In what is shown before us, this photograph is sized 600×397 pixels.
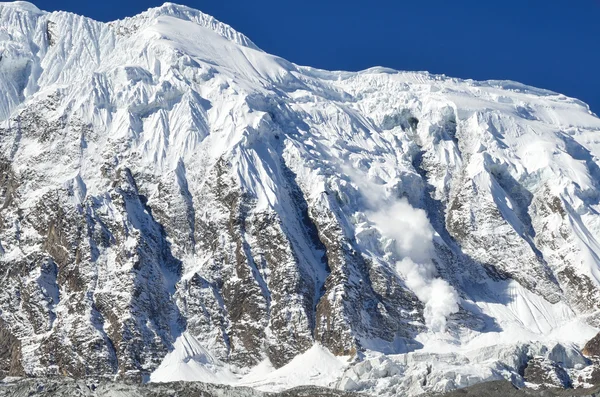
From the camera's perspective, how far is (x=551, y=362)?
185 metres

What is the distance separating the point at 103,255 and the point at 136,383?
3042cm

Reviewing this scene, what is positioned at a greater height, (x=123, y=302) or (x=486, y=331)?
(x=123, y=302)

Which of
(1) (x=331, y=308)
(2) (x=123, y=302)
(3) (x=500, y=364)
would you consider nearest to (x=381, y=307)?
(1) (x=331, y=308)

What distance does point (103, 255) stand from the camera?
199 meters

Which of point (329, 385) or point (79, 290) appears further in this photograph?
point (79, 290)

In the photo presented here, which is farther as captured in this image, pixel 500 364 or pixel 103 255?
pixel 103 255

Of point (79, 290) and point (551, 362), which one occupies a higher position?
point (79, 290)

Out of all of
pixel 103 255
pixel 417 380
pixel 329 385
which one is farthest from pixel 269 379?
pixel 103 255

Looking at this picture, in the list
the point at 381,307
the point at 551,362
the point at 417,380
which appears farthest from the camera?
the point at 381,307

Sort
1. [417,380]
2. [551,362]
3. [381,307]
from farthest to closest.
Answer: [381,307] < [551,362] < [417,380]

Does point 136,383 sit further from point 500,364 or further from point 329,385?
point 500,364

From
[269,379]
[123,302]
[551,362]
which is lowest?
[551,362]

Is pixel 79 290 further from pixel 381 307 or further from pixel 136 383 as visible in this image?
pixel 381 307

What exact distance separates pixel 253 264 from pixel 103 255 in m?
21.7
